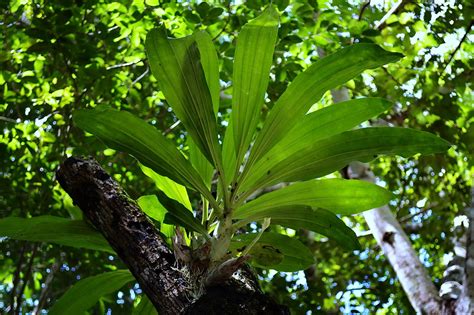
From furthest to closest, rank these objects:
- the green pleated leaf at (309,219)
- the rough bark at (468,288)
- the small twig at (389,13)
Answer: the small twig at (389,13), the rough bark at (468,288), the green pleated leaf at (309,219)

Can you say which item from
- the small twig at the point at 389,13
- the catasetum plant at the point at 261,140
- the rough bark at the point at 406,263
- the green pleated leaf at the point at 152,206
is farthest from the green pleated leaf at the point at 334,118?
the small twig at the point at 389,13

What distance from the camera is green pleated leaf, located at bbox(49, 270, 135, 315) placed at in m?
1.54

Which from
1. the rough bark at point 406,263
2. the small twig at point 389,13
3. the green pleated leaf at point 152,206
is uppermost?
the small twig at point 389,13

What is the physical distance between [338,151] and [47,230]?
76 centimetres

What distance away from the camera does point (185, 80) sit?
1349mm

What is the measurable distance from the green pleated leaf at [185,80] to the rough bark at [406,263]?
158cm

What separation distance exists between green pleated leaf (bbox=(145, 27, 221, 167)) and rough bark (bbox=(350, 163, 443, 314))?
158 centimetres

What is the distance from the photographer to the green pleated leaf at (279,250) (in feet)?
4.39

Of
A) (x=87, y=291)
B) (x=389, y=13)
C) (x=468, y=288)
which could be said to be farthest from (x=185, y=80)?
(x=389, y=13)

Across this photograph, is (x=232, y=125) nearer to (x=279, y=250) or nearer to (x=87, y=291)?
(x=279, y=250)

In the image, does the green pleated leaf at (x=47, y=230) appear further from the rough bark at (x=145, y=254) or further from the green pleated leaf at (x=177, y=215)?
the green pleated leaf at (x=177, y=215)

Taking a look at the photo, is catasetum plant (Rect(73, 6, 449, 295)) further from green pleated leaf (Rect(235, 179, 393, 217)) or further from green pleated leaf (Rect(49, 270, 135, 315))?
green pleated leaf (Rect(49, 270, 135, 315))

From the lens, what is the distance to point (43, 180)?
3109 mm

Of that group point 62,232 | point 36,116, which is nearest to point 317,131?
point 62,232
